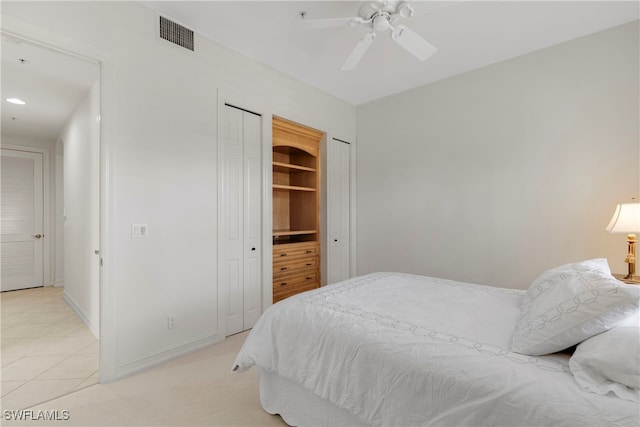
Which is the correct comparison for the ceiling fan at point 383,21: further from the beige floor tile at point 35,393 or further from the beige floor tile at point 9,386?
the beige floor tile at point 9,386

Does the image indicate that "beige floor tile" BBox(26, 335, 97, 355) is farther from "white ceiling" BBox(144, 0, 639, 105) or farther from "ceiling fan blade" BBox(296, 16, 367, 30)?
"ceiling fan blade" BBox(296, 16, 367, 30)

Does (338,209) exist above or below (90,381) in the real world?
above

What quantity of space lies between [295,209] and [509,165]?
2.73 metres

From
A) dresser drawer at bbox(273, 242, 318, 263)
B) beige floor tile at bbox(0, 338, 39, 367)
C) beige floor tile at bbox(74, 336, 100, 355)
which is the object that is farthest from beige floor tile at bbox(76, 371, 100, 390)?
dresser drawer at bbox(273, 242, 318, 263)

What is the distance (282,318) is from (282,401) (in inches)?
18.8

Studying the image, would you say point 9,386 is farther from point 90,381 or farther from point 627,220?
point 627,220

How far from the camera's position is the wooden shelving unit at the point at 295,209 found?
12.0 ft

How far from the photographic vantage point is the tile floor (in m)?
2.08

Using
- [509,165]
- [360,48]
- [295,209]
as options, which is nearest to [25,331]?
[295,209]

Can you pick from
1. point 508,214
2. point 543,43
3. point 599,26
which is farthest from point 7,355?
point 599,26

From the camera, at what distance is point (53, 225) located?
16.3 feet

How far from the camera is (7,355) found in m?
2.56

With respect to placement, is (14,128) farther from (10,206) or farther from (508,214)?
(508,214)

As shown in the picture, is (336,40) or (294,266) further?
(294,266)
